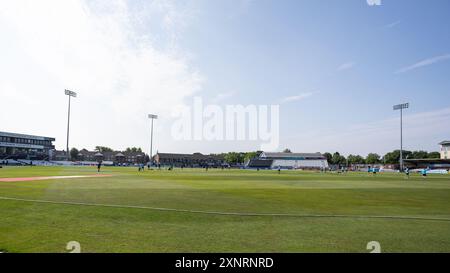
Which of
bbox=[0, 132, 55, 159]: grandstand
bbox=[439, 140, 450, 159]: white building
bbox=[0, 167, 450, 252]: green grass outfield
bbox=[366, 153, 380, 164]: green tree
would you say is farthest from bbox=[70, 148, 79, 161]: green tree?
bbox=[439, 140, 450, 159]: white building

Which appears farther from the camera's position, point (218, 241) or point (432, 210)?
point (432, 210)

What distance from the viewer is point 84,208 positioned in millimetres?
Answer: 11359

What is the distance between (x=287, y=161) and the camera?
159 meters

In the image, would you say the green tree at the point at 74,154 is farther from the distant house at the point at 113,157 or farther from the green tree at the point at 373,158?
the green tree at the point at 373,158

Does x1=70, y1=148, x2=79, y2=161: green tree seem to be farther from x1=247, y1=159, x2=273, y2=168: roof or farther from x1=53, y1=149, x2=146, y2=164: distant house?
x1=247, y1=159, x2=273, y2=168: roof

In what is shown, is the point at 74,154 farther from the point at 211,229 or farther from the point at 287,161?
the point at 211,229

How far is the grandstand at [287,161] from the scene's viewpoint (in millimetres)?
154000

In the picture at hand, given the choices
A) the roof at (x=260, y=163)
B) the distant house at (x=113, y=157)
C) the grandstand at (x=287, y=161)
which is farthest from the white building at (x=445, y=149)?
the distant house at (x=113, y=157)

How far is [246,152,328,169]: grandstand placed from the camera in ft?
505

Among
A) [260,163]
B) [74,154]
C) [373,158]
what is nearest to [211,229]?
[260,163]
